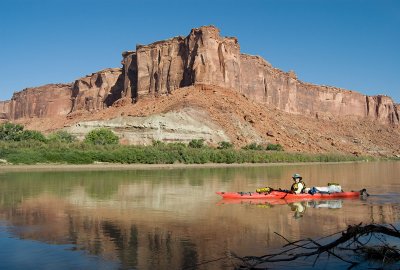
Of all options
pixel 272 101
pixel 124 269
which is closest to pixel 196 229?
pixel 124 269

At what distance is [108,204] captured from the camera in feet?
66.0

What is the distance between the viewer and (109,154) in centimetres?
5409

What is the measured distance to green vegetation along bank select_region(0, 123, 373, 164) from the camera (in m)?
50.2

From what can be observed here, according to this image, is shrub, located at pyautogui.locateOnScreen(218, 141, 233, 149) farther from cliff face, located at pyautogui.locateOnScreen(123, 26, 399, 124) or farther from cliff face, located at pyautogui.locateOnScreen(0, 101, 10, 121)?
cliff face, located at pyautogui.locateOnScreen(0, 101, 10, 121)

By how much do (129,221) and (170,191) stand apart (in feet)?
34.8

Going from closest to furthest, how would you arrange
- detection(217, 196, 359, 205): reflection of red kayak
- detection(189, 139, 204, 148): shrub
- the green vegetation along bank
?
detection(217, 196, 359, 205): reflection of red kayak < the green vegetation along bank < detection(189, 139, 204, 148): shrub

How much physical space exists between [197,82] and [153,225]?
84553mm

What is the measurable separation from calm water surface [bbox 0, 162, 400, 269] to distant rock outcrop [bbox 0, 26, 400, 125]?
255 ft

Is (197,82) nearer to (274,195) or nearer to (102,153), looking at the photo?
(102,153)

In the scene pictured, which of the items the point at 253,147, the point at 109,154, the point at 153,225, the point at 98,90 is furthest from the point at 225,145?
the point at 98,90

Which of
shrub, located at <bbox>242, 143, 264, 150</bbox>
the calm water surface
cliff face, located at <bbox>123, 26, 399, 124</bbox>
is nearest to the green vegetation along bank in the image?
shrub, located at <bbox>242, 143, 264, 150</bbox>

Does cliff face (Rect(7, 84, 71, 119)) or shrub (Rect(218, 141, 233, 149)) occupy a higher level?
cliff face (Rect(7, 84, 71, 119))

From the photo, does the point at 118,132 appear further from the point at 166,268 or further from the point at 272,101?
the point at 166,268

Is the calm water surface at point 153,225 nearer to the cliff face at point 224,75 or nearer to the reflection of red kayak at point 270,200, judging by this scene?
the reflection of red kayak at point 270,200
